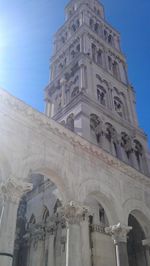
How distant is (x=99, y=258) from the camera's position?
12.1 m

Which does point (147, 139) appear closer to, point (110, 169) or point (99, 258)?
point (110, 169)

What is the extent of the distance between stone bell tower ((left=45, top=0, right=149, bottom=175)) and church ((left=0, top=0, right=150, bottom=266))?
10 cm

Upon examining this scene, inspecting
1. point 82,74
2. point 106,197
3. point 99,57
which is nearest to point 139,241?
point 106,197

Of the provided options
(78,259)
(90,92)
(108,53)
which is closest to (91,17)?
(108,53)

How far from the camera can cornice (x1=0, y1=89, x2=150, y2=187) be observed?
1062 cm

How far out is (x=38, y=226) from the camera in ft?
49.8

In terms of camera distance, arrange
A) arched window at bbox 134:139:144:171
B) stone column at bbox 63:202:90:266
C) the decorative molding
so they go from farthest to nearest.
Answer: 1. arched window at bbox 134:139:144:171
2. the decorative molding
3. stone column at bbox 63:202:90:266

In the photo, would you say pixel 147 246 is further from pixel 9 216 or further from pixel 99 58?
pixel 99 58

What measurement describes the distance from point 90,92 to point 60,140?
1020 cm

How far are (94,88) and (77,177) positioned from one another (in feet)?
39.6

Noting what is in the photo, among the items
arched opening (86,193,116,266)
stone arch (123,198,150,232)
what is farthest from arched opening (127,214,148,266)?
arched opening (86,193,116,266)

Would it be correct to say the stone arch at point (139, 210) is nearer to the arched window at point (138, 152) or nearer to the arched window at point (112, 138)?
the arched window at point (112, 138)

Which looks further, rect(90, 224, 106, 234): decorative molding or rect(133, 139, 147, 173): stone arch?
rect(133, 139, 147, 173): stone arch

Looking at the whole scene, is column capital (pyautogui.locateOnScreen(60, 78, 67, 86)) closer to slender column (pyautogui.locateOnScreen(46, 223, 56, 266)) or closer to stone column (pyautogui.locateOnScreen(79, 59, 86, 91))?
stone column (pyautogui.locateOnScreen(79, 59, 86, 91))
